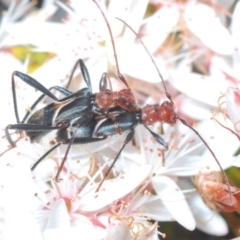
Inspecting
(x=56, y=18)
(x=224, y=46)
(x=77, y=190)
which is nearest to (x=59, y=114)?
(x=77, y=190)

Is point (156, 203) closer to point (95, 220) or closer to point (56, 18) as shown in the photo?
point (95, 220)

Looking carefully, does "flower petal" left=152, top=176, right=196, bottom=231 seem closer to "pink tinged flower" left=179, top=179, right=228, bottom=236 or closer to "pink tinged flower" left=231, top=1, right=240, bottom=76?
"pink tinged flower" left=179, top=179, right=228, bottom=236

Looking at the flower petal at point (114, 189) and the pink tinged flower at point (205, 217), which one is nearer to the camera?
the flower petal at point (114, 189)

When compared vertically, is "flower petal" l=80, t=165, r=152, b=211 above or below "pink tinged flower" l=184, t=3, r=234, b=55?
below

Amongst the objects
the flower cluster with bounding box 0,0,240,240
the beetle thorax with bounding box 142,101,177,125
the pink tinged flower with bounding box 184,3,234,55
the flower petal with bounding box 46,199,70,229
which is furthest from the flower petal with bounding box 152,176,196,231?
the pink tinged flower with bounding box 184,3,234,55

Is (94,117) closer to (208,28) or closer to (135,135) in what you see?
(135,135)

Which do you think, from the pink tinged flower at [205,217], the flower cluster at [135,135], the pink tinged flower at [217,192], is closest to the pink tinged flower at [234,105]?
the flower cluster at [135,135]

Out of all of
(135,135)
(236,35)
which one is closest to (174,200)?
(135,135)

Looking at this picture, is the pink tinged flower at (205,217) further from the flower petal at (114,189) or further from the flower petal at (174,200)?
the flower petal at (114,189)
